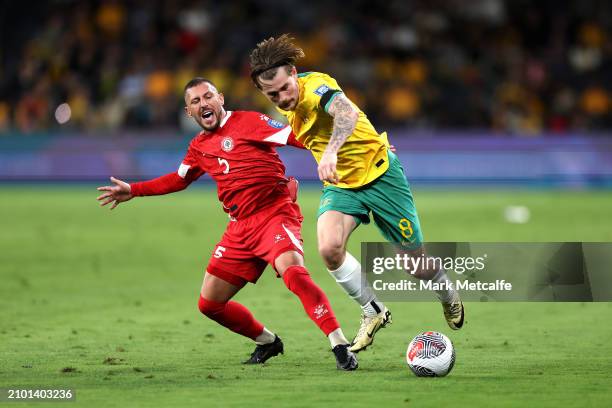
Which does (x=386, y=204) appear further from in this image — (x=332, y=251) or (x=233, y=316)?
(x=233, y=316)

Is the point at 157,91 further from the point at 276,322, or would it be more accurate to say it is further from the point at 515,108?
the point at 276,322

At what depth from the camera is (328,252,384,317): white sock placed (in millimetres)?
8055

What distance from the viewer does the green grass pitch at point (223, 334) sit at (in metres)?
6.84

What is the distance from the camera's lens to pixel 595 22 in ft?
87.8

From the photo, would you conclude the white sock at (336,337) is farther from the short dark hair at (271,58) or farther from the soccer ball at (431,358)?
the short dark hair at (271,58)

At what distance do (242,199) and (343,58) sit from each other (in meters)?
18.2

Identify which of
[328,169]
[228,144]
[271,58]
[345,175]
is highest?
[271,58]

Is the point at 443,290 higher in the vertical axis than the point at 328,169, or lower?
lower

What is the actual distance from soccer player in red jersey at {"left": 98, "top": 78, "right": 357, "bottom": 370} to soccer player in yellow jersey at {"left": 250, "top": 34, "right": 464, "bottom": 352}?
22cm

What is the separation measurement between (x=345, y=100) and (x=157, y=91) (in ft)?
58.9

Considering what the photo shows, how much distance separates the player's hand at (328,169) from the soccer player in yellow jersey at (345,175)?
515 millimetres

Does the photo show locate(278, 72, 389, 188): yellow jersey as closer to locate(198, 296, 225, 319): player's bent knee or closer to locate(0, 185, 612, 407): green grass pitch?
locate(198, 296, 225, 319): player's bent knee

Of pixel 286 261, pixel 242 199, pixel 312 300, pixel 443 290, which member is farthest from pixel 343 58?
pixel 312 300

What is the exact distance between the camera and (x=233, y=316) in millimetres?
7973
